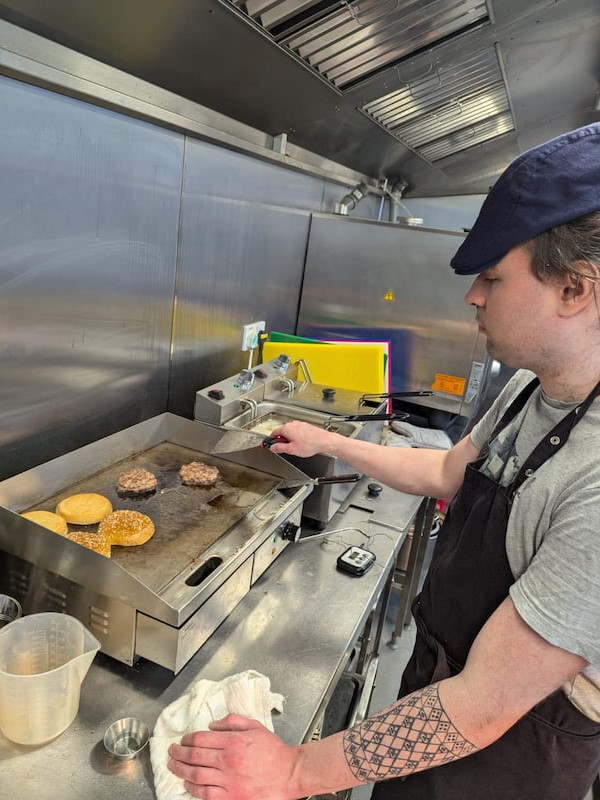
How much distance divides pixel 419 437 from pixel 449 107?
187 cm

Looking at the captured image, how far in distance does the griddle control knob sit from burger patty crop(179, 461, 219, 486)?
0.82 feet

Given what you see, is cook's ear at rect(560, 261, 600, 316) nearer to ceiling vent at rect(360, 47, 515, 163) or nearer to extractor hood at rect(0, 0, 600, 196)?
extractor hood at rect(0, 0, 600, 196)

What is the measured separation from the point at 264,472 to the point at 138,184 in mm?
1032

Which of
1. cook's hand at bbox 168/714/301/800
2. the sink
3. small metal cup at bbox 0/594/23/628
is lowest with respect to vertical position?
cook's hand at bbox 168/714/301/800

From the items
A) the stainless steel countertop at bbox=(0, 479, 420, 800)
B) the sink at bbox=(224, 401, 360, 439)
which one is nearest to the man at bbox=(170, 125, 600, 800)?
the stainless steel countertop at bbox=(0, 479, 420, 800)

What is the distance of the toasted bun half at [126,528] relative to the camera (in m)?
1.20

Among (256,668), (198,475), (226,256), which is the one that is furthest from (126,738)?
(226,256)

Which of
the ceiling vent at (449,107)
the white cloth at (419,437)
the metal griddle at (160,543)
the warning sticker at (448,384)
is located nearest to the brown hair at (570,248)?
the metal griddle at (160,543)

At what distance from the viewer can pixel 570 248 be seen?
82 centimetres

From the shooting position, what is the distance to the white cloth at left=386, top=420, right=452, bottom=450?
8.09 feet

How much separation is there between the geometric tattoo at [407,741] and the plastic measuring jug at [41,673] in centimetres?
49

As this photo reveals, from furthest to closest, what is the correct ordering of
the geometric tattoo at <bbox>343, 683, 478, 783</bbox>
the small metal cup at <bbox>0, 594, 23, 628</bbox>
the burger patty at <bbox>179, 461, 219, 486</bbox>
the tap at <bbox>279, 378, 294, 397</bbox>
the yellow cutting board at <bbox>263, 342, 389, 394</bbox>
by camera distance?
the yellow cutting board at <bbox>263, 342, 389, 394</bbox> → the tap at <bbox>279, 378, 294, 397</bbox> → the burger patty at <bbox>179, 461, 219, 486</bbox> → the small metal cup at <bbox>0, 594, 23, 628</bbox> → the geometric tattoo at <bbox>343, 683, 478, 783</bbox>

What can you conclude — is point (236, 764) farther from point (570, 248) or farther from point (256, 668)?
point (570, 248)

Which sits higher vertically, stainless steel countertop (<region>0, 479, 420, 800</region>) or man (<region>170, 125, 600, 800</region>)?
man (<region>170, 125, 600, 800</region>)
